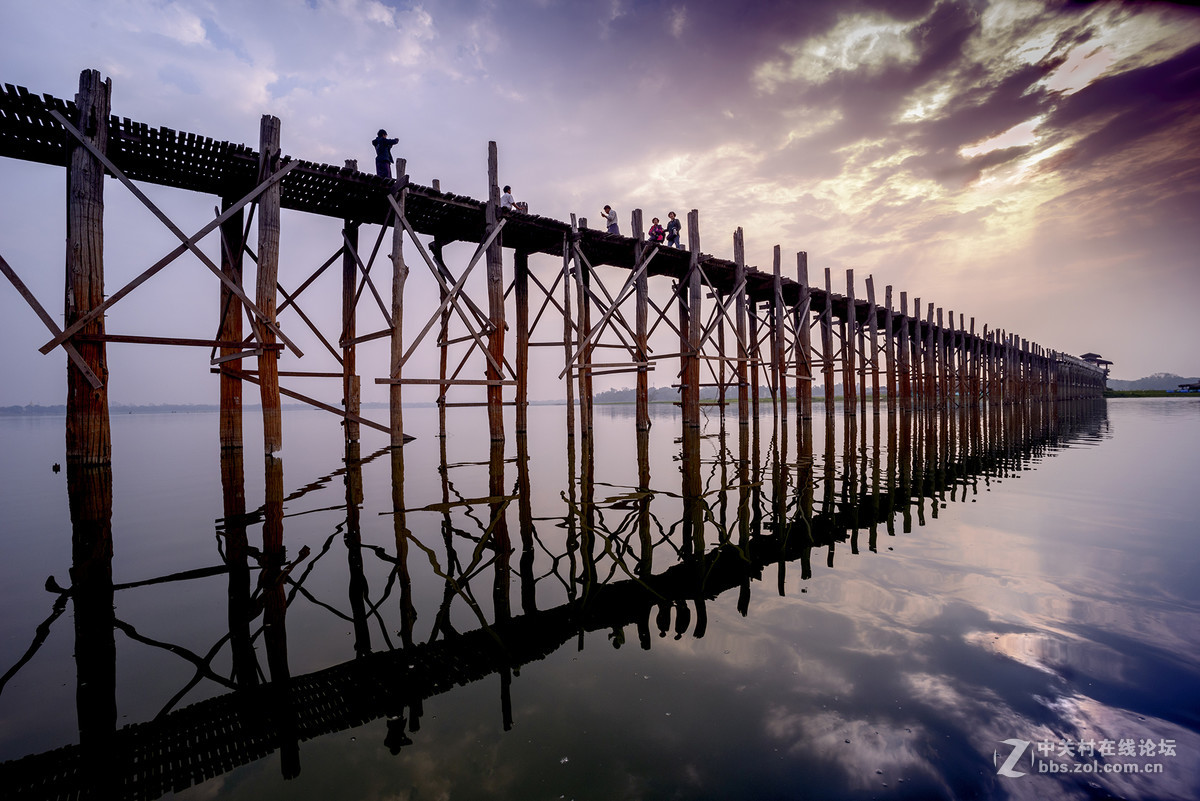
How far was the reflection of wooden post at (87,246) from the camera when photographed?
23.9 feet

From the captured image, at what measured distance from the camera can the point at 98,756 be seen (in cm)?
209

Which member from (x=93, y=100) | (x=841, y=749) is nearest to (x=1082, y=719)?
(x=841, y=749)

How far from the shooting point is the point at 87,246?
24.2 feet

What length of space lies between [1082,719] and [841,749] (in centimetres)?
124

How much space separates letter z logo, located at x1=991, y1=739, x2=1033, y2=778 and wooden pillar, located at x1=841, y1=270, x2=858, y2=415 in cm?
1954

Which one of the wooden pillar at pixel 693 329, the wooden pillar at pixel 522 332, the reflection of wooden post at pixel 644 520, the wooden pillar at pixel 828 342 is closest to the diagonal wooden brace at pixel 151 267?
the wooden pillar at pixel 522 332

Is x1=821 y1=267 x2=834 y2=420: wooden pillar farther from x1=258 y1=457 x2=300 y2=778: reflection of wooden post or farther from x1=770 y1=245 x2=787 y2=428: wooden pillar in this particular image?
x1=258 y1=457 x2=300 y2=778: reflection of wooden post

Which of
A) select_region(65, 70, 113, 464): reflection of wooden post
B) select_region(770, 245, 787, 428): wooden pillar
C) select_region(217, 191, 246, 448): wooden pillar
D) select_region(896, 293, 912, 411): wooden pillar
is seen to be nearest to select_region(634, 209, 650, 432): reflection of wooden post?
select_region(770, 245, 787, 428): wooden pillar

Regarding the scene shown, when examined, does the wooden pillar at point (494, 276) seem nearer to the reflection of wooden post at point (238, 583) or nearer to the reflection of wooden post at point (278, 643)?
the reflection of wooden post at point (238, 583)

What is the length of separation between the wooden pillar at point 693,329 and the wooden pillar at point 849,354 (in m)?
8.87

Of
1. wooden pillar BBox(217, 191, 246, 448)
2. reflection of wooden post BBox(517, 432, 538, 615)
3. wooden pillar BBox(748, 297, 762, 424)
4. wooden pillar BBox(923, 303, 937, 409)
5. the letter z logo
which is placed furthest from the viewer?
wooden pillar BBox(923, 303, 937, 409)

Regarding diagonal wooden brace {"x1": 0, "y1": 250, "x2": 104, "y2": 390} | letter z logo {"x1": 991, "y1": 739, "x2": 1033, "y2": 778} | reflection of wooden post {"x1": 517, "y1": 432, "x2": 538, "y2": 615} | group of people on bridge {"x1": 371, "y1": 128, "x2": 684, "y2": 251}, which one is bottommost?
reflection of wooden post {"x1": 517, "y1": 432, "x2": 538, "y2": 615}

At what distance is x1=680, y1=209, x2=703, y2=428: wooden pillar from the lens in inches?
567

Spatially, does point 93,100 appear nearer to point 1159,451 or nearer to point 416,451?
point 416,451
